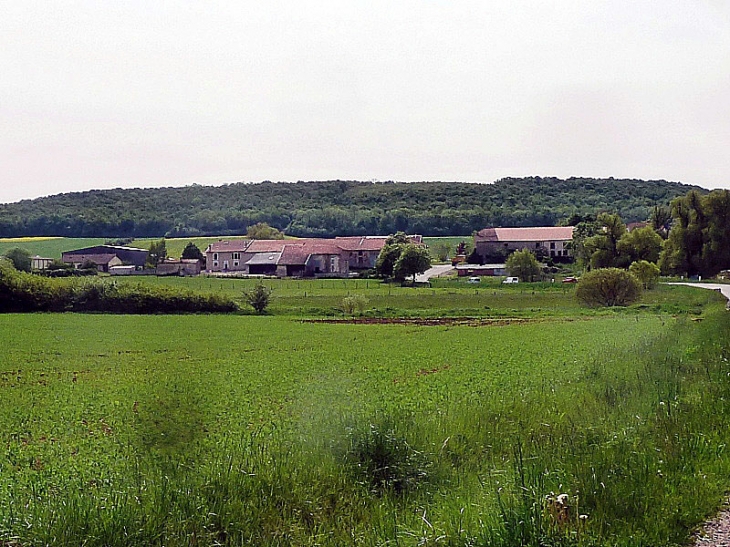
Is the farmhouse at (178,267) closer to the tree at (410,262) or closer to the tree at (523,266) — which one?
Answer: the tree at (410,262)

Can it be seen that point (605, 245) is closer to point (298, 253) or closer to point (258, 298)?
point (298, 253)

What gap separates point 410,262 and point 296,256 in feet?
29.1

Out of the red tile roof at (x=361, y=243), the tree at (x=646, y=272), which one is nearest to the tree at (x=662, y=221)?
the tree at (x=646, y=272)

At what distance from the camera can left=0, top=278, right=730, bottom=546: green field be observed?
6.57 metres

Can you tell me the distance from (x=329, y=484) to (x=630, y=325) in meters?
31.8

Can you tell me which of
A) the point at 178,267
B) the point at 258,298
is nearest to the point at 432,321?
the point at 258,298

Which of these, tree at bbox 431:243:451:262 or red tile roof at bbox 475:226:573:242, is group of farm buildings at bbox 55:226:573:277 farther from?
tree at bbox 431:243:451:262

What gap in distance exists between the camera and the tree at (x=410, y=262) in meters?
62.7

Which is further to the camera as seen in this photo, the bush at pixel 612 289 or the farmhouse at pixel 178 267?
the bush at pixel 612 289

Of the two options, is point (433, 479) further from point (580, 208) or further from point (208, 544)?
point (580, 208)

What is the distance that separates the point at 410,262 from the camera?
63.0 meters

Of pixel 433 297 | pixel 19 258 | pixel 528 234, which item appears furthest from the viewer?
pixel 528 234

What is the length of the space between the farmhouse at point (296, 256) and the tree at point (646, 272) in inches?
642

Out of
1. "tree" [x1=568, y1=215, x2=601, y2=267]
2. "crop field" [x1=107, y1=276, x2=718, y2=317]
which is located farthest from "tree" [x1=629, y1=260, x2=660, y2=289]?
"tree" [x1=568, y1=215, x2=601, y2=267]
